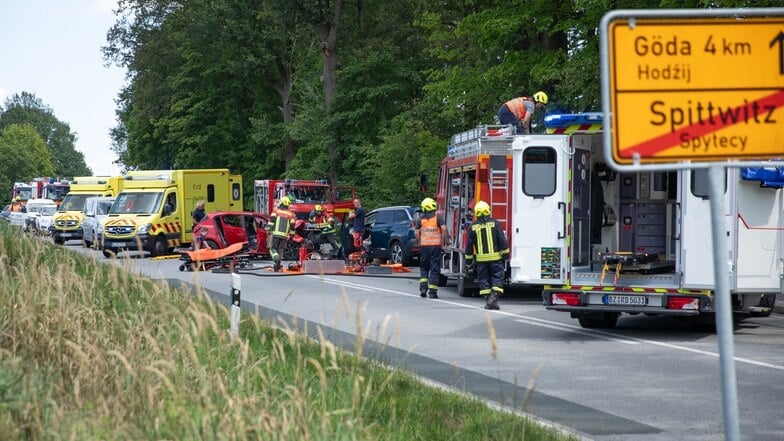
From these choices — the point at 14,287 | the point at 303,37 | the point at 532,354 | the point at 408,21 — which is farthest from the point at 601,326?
the point at 303,37

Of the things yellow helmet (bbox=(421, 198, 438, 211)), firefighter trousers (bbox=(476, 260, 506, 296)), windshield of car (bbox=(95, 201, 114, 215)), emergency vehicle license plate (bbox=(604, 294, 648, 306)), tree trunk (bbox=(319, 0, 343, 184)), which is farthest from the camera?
tree trunk (bbox=(319, 0, 343, 184))

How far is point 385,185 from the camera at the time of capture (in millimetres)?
40688

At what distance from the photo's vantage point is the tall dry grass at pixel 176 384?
552 centimetres

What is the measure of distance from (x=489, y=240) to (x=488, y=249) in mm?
140

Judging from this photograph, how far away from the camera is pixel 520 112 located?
19438 millimetres

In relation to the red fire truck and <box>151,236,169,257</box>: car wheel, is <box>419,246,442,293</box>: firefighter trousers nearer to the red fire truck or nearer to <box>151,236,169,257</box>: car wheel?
the red fire truck

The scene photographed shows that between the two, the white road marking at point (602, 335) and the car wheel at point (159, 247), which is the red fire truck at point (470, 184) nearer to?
the white road marking at point (602, 335)

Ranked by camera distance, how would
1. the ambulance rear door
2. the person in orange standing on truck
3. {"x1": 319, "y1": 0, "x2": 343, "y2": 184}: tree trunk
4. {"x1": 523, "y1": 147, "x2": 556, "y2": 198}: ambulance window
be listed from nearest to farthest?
1. the ambulance rear door
2. {"x1": 523, "y1": 147, "x2": 556, "y2": 198}: ambulance window
3. the person in orange standing on truck
4. {"x1": 319, "y1": 0, "x2": 343, "y2": 184}: tree trunk

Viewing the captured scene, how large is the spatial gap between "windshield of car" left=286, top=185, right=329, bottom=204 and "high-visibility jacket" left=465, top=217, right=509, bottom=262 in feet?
66.2

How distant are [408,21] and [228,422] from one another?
4387cm

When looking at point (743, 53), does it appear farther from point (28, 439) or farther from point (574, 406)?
point (574, 406)

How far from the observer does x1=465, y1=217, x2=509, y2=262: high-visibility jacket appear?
17.7m

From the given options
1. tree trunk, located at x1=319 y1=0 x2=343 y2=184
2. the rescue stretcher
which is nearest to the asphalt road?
the rescue stretcher

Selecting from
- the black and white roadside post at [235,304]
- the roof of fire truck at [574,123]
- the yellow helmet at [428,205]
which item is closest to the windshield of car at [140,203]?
the yellow helmet at [428,205]
